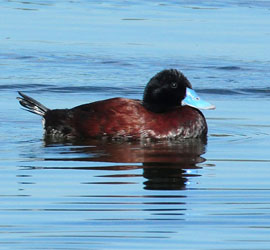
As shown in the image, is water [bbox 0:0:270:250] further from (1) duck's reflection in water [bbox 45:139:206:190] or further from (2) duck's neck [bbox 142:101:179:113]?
(2) duck's neck [bbox 142:101:179:113]

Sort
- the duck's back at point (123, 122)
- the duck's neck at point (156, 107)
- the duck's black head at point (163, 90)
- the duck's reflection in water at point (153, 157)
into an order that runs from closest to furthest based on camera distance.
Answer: the duck's reflection in water at point (153, 157) → the duck's back at point (123, 122) → the duck's neck at point (156, 107) → the duck's black head at point (163, 90)

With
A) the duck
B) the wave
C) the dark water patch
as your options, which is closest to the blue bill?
the duck

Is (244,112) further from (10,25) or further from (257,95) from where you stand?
(10,25)

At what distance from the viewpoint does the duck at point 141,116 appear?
32.8 ft

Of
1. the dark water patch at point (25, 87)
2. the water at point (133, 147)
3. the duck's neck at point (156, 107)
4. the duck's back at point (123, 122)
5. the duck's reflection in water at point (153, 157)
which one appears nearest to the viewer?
the water at point (133, 147)

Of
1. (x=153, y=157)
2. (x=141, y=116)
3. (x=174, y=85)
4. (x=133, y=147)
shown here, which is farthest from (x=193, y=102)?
(x=153, y=157)

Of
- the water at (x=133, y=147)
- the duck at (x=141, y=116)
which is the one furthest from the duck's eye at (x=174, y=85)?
the water at (x=133, y=147)

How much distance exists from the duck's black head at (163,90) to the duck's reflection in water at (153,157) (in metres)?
0.57

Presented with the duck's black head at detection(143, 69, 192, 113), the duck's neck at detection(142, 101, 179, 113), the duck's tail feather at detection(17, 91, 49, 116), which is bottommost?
the duck's tail feather at detection(17, 91, 49, 116)

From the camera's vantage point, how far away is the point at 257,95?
41.4ft

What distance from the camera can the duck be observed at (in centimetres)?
1001

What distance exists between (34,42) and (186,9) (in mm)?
5213

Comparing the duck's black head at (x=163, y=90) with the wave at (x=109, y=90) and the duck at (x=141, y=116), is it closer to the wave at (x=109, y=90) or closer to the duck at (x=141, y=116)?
the duck at (x=141, y=116)

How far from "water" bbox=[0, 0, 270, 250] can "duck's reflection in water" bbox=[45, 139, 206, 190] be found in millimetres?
17
